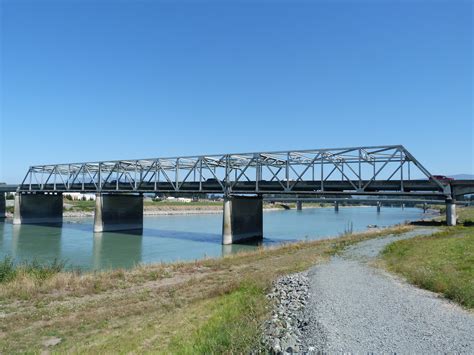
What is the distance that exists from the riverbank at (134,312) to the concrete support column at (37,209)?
7213 cm

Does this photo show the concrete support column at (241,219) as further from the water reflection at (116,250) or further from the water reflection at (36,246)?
the water reflection at (36,246)

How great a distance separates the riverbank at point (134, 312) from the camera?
31.3 feet

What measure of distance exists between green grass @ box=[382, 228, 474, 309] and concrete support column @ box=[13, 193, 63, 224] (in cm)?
7842

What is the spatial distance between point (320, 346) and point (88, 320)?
833 centimetres

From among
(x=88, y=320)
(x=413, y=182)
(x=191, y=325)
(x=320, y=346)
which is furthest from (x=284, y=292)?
(x=413, y=182)

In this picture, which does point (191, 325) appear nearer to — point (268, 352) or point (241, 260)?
point (268, 352)

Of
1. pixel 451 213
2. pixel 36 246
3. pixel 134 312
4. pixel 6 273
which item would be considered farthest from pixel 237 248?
pixel 134 312

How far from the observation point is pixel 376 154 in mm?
49969

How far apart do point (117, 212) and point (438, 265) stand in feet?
200

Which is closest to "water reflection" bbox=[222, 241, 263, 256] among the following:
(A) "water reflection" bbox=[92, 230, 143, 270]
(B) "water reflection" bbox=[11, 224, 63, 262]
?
(A) "water reflection" bbox=[92, 230, 143, 270]

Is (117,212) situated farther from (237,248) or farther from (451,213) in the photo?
(451,213)

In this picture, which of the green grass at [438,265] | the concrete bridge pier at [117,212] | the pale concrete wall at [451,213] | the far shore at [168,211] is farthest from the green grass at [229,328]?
the far shore at [168,211]

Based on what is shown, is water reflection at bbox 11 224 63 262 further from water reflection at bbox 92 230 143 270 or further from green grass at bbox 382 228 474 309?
green grass at bbox 382 228 474 309

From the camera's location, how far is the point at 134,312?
13.4 meters
